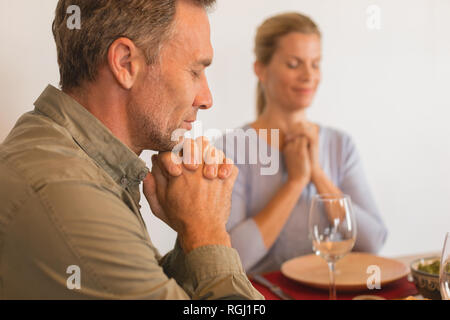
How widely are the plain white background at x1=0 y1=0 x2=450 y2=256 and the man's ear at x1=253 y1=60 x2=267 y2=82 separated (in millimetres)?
60

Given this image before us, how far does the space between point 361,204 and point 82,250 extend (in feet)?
4.26

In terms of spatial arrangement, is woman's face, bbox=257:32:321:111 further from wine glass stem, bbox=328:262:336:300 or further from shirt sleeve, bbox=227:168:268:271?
wine glass stem, bbox=328:262:336:300

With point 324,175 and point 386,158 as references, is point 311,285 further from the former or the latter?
point 386,158

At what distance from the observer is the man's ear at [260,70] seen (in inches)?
68.5

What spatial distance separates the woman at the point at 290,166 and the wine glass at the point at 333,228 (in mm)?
509

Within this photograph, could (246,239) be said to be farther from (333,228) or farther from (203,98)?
(203,98)

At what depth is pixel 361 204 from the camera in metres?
1.67

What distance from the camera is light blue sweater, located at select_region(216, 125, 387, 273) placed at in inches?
58.4

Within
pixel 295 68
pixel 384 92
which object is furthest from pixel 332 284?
pixel 384 92

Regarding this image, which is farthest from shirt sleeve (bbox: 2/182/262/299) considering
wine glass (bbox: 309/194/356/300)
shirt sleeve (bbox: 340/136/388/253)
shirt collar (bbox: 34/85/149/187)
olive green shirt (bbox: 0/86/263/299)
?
shirt sleeve (bbox: 340/136/388/253)

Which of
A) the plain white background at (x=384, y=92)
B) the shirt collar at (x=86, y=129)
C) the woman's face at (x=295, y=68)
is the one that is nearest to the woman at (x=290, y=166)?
the woman's face at (x=295, y=68)

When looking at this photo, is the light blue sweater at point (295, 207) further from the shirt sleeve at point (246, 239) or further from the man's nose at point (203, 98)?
the man's nose at point (203, 98)

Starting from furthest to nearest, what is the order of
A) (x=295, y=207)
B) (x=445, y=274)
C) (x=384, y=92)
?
(x=384, y=92) → (x=295, y=207) → (x=445, y=274)

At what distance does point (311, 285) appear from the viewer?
41.2 inches
